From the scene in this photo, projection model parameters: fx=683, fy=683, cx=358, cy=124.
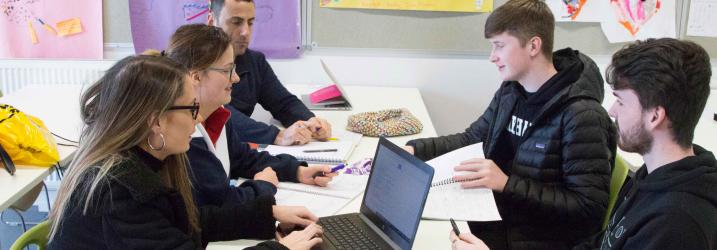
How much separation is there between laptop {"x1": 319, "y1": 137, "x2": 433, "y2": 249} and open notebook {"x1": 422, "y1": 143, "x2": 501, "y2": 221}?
0.17m

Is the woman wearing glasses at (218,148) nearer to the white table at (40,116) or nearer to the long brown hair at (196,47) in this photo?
the long brown hair at (196,47)

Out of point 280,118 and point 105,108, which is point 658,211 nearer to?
point 105,108

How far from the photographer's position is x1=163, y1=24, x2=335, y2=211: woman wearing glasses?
172cm

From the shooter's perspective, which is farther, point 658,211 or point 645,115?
point 645,115

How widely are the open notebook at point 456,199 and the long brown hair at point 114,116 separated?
2.36 feet

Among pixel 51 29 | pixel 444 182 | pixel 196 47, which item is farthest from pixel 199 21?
pixel 444 182

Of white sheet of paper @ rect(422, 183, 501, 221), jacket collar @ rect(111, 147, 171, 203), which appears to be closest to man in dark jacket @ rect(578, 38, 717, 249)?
white sheet of paper @ rect(422, 183, 501, 221)

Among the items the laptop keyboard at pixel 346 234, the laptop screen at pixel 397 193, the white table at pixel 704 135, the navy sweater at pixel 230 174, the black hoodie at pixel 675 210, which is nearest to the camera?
the black hoodie at pixel 675 210

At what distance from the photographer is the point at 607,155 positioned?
1830 mm

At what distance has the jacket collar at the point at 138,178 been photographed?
1.33 metres

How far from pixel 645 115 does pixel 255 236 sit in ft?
2.95

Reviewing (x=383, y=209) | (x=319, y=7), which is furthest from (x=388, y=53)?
(x=383, y=209)

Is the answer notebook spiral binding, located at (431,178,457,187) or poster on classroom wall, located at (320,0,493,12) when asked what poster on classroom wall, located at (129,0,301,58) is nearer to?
poster on classroom wall, located at (320,0,493,12)

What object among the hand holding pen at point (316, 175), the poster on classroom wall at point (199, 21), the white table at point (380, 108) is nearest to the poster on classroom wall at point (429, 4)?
the poster on classroom wall at point (199, 21)
